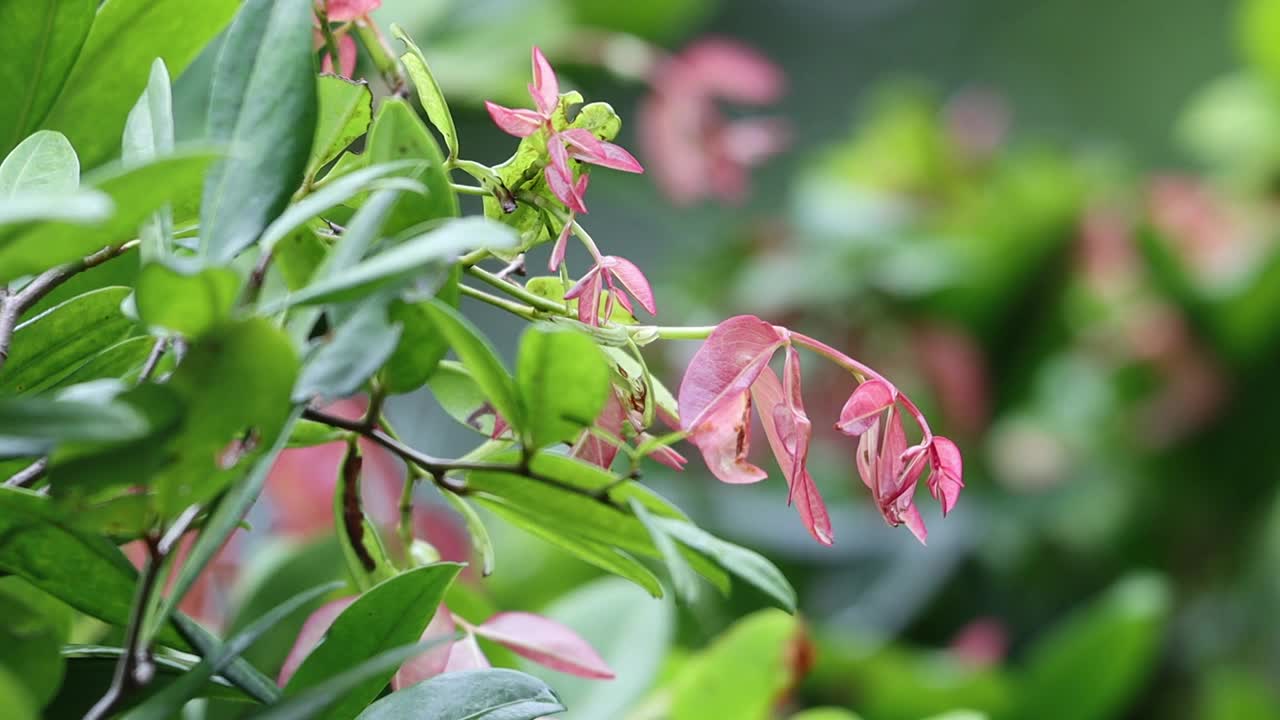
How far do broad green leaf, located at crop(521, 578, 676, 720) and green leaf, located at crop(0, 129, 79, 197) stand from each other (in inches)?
9.5

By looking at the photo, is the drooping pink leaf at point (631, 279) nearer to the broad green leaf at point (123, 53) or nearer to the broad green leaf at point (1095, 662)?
the broad green leaf at point (123, 53)

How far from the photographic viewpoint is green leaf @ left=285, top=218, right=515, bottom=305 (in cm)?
18

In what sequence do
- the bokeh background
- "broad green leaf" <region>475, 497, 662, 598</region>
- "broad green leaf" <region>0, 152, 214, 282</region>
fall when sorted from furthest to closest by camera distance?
the bokeh background, "broad green leaf" <region>475, 497, 662, 598</region>, "broad green leaf" <region>0, 152, 214, 282</region>

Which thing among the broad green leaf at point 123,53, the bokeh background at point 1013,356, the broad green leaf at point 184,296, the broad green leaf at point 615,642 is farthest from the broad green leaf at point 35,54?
the bokeh background at point 1013,356

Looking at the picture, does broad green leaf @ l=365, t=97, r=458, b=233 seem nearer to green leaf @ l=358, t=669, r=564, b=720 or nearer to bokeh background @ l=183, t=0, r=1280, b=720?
green leaf @ l=358, t=669, r=564, b=720

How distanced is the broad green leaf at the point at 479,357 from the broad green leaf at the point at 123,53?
12 centimetres

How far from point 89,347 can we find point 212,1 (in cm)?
9

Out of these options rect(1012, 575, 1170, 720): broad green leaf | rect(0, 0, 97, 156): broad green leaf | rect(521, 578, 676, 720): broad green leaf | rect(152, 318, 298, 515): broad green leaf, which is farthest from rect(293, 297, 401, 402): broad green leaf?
rect(1012, 575, 1170, 720): broad green leaf

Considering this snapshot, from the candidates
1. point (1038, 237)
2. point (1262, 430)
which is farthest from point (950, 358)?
point (1262, 430)

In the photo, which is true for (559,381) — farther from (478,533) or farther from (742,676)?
(742,676)

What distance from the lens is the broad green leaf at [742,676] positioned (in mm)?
385

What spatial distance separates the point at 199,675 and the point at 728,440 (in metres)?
0.11

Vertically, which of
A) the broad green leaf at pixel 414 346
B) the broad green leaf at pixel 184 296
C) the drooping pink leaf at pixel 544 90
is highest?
the drooping pink leaf at pixel 544 90

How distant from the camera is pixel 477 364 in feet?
0.76
